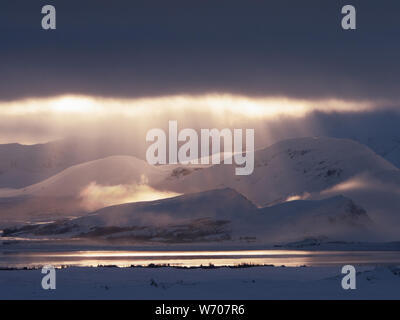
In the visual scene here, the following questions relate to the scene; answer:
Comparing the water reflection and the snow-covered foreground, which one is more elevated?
the snow-covered foreground

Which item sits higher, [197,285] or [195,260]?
[197,285]

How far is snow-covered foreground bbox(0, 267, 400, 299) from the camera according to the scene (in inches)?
2181

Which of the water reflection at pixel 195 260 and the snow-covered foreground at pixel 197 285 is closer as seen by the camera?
the snow-covered foreground at pixel 197 285

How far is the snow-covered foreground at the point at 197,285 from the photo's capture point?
55406mm

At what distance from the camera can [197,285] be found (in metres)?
61.0

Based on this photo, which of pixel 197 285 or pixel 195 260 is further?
pixel 195 260

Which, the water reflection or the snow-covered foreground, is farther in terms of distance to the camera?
the water reflection

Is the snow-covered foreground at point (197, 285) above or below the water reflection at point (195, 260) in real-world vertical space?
above
